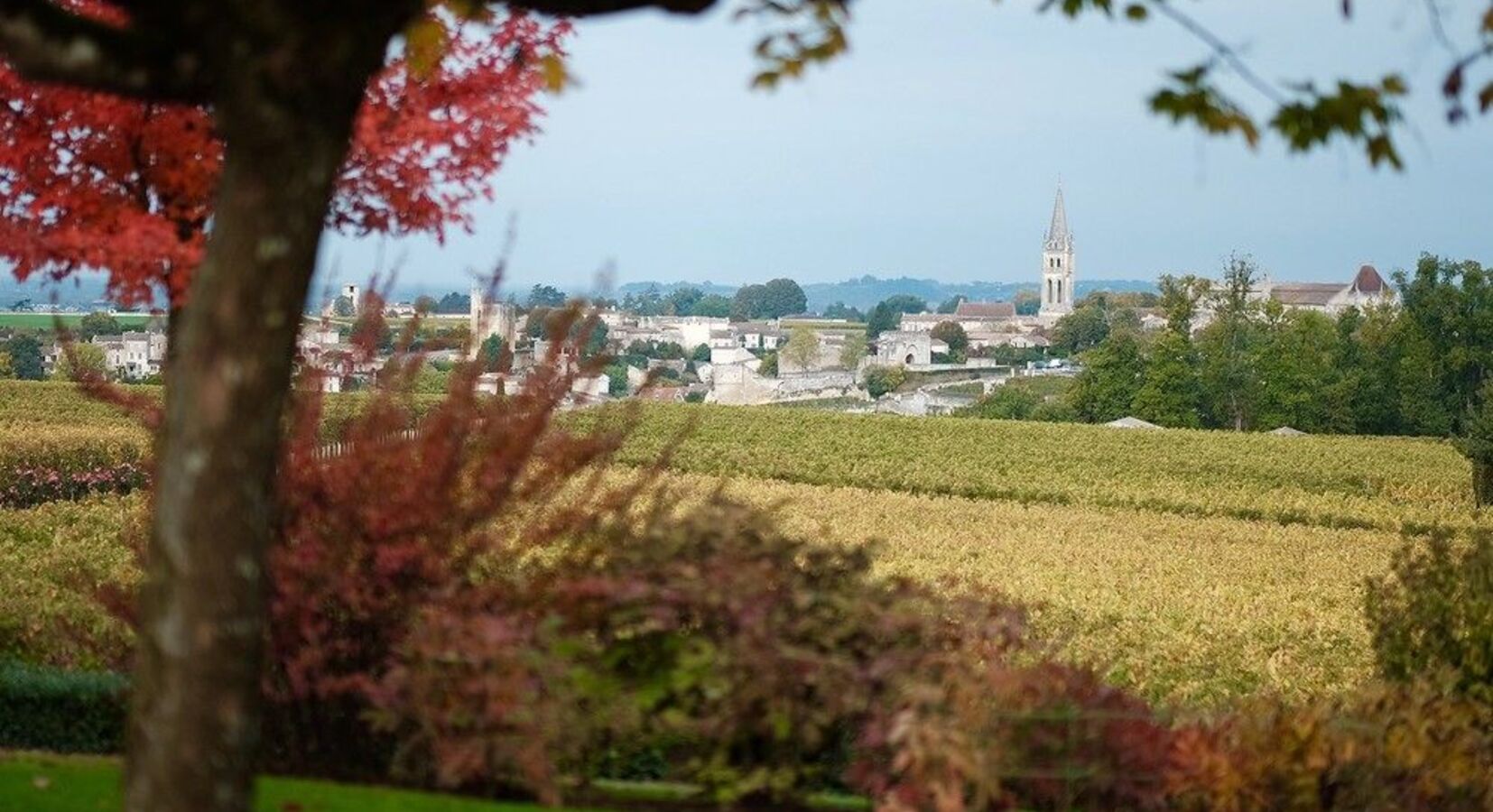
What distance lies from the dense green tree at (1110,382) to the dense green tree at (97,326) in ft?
135

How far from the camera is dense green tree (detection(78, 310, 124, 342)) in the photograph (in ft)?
204

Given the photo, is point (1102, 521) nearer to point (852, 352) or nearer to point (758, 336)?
point (852, 352)

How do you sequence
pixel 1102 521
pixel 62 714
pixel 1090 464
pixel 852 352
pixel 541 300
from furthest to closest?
1. pixel 852 352
2. pixel 1090 464
3. pixel 1102 521
4. pixel 541 300
5. pixel 62 714

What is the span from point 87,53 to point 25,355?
5870 centimetres

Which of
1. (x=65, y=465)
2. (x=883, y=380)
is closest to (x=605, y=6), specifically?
(x=65, y=465)

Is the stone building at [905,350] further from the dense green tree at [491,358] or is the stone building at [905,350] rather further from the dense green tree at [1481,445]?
the dense green tree at [491,358]

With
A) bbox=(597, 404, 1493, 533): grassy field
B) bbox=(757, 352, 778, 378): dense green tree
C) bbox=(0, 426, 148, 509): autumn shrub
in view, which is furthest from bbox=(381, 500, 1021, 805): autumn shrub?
bbox=(757, 352, 778, 378): dense green tree

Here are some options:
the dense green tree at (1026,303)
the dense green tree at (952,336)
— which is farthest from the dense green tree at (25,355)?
the dense green tree at (1026,303)

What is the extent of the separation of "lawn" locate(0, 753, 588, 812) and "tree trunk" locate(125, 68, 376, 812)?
1.57 metres

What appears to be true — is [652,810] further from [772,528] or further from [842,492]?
[842,492]

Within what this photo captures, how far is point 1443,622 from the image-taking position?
7.97 metres

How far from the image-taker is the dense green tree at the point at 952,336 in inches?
5389

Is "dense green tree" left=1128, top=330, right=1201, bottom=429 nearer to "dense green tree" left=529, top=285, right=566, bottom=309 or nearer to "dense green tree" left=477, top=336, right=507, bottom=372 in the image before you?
"dense green tree" left=529, top=285, right=566, bottom=309

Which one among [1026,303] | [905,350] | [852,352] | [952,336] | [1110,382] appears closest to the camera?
[1110,382]
